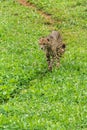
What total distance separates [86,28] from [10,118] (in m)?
11.0

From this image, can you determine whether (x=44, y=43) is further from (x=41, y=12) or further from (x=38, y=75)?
(x=41, y=12)

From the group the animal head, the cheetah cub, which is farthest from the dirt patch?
the animal head

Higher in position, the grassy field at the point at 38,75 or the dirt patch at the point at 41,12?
the dirt patch at the point at 41,12

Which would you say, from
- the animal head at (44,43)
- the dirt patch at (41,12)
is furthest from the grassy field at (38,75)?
the animal head at (44,43)

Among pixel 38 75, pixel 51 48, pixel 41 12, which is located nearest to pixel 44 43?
pixel 51 48

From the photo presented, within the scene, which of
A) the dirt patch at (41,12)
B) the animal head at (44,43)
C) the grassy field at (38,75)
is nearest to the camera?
the grassy field at (38,75)

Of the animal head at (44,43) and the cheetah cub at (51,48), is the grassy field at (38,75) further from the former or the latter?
the animal head at (44,43)

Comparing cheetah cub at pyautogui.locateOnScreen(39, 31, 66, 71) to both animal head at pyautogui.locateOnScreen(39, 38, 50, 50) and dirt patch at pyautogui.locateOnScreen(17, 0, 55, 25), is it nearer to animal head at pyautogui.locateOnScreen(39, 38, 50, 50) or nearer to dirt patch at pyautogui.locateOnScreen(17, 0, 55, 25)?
animal head at pyautogui.locateOnScreen(39, 38, 50, 50)

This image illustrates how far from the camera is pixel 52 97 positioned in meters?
12.5

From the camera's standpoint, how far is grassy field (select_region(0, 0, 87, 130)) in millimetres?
11016

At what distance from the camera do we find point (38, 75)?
14.5 metres

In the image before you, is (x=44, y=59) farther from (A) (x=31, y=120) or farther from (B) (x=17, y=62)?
(A) (x=31, y=120)

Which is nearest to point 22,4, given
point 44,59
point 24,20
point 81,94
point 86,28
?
point 24,20

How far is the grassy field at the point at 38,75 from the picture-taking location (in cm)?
1102
